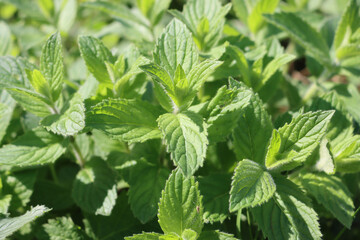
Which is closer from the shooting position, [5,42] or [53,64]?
[53,64]

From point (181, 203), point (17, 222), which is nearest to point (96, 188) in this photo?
point (17, 222)

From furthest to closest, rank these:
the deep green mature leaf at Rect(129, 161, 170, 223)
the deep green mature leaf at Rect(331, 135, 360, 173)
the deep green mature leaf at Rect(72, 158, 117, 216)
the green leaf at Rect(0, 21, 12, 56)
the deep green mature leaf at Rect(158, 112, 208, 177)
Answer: the green leaf at Rect(0, 21, 12, 56)
the deep green mature leaf at Rect(72, 158, 117, 216)
the deep green mature leaf at Rect(129, 161, 170, 223)
the deep green mature leaf at Rect(331, 135, 360, 173)
the deep green mature leaf at Rect(158, 112, 208, 177)

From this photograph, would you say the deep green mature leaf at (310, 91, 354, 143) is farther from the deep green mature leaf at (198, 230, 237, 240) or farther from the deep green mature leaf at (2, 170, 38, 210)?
the deep green mature leaf at (2, 170, 38, 210)

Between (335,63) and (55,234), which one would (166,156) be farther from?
(335,63)

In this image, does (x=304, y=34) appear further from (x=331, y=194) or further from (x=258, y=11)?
(x=331, y=194)

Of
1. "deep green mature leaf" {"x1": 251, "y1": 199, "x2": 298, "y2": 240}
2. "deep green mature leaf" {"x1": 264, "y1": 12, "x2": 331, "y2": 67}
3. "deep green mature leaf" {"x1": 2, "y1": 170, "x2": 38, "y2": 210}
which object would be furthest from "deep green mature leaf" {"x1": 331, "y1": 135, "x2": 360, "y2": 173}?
"deep green mature leaf" {"x1": 2, "y1": 170, "x2": 38, "y2": 210}

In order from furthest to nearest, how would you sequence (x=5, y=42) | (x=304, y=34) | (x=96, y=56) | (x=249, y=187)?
(x=5, y=42) < (x=304, y=34) < (x=96, y=56) < (x=249, y=187)
